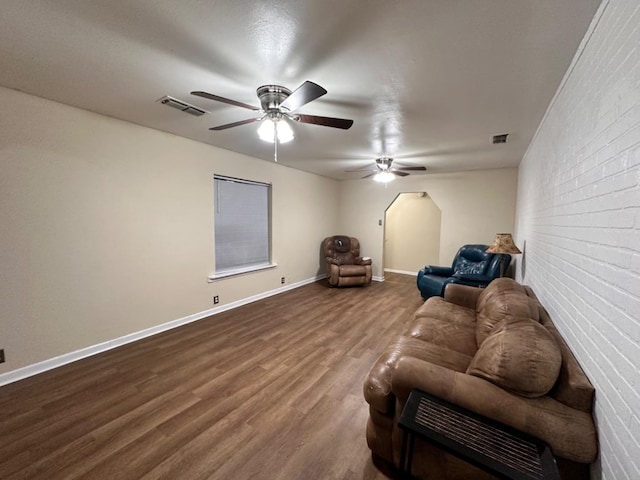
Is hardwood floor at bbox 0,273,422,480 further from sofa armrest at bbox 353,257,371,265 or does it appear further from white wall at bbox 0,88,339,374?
sofa armrest at bbox 353,257,371,265

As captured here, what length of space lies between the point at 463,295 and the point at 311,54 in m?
2.75

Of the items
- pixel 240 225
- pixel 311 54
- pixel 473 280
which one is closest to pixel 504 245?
pixel 473 280

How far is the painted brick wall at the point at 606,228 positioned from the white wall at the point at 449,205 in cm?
345

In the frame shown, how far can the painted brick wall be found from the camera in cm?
88

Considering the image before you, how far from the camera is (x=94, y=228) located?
2650mm

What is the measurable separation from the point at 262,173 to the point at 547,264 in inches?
153

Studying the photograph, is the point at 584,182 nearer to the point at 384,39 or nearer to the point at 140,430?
the point at 384,39

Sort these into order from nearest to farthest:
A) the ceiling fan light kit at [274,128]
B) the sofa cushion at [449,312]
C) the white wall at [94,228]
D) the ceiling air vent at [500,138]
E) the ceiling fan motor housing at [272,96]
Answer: the ceiling fan motor housing at [272,96] → the ceiling fan light kit at [274,128] → the white wall at [94,228] → the sofa cushion at [449,312] → the ceiling air vent at [500,138]

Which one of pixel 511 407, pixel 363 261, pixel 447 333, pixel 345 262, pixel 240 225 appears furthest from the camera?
pixel 345 262

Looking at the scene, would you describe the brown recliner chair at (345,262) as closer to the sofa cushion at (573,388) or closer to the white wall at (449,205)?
the white wall at (449,205)

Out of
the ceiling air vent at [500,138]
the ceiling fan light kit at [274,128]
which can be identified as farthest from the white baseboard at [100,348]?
the ceiling air vent at [500,138]

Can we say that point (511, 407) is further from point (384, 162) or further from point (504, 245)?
point (384, 162)

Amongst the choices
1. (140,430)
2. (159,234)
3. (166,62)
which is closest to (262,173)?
(159,234)

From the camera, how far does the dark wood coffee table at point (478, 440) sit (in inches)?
37.4
